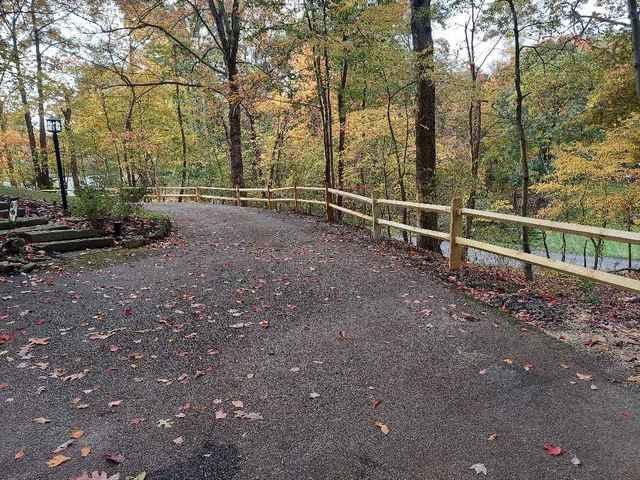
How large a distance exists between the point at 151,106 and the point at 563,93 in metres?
20.3

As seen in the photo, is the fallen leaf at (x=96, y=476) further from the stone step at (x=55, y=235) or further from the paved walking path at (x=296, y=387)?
the stone step at (x=55, y=235)

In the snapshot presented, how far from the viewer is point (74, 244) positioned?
25.4 ft

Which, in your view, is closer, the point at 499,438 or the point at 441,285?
the point at 499,438

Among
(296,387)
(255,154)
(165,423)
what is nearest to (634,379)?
(296,387)

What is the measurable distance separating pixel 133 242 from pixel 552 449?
299 inches

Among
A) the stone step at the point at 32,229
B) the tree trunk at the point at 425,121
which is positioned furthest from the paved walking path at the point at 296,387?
the tree trunk at the point at 425,121

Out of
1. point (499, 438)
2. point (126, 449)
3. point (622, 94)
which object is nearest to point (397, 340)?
point (499, 438)

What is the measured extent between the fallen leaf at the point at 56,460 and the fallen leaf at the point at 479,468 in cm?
252

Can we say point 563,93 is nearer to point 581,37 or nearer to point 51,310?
point 581,37

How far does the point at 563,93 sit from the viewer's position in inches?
516

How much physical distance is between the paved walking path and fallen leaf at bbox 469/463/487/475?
0.02m

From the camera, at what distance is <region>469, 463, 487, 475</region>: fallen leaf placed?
2.46m

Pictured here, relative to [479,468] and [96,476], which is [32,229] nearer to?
[96,476]

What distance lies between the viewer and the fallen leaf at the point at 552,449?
8.48 ft
